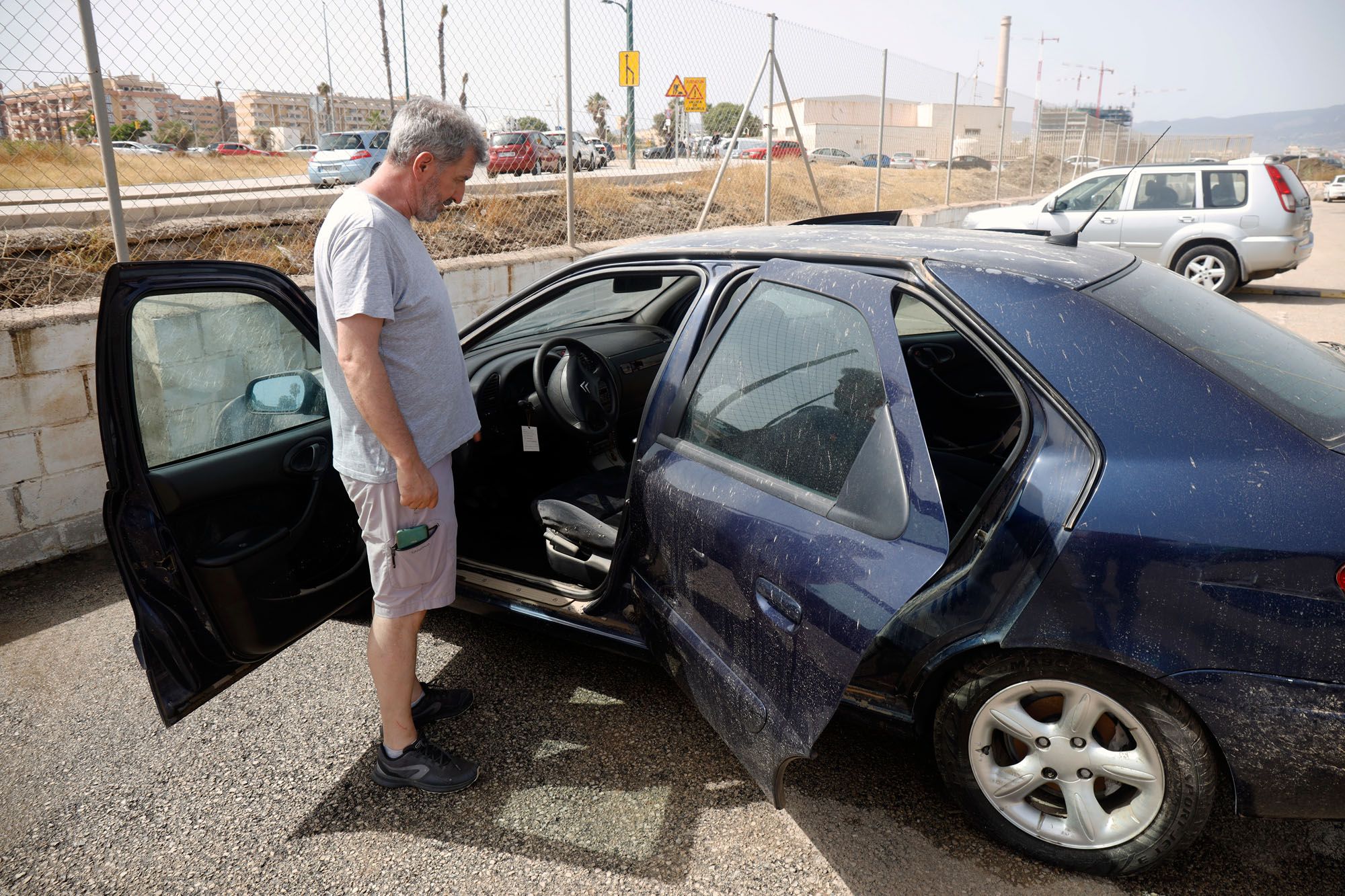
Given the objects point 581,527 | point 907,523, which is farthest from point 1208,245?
point 907,523

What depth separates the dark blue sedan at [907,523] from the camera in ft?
5.73

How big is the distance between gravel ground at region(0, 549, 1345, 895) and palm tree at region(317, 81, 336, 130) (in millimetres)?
4482

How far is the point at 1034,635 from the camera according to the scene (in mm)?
1855

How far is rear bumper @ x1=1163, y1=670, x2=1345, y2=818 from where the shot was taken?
66.1 inches

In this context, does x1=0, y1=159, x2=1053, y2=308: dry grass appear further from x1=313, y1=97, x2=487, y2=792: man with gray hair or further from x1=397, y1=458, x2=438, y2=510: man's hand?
x1=397, y1=458, x2=438, y2=510: man's hand

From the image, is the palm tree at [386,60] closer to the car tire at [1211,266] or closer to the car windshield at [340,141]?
the car windshield at [340,141]

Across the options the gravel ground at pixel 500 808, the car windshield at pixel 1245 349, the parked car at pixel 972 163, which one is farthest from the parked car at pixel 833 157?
the gravel ground at pixel 500 808

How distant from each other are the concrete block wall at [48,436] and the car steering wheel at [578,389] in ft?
7.66

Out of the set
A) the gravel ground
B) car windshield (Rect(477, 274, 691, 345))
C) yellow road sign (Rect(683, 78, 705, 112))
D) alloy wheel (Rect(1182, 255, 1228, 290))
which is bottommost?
the gravel ground

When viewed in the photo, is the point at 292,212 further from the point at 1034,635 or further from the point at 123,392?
the point at 1034,635

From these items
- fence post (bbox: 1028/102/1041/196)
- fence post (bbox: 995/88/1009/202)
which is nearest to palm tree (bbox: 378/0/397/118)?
fence post (bbox: 995/88/1009/202)

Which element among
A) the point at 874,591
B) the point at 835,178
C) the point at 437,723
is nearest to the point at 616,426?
the point at 437,723

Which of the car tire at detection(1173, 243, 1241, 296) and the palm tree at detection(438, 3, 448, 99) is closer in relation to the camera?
the palm tree at detection(438, 3, 448, 99)

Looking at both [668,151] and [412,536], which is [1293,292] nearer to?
[668,151]
